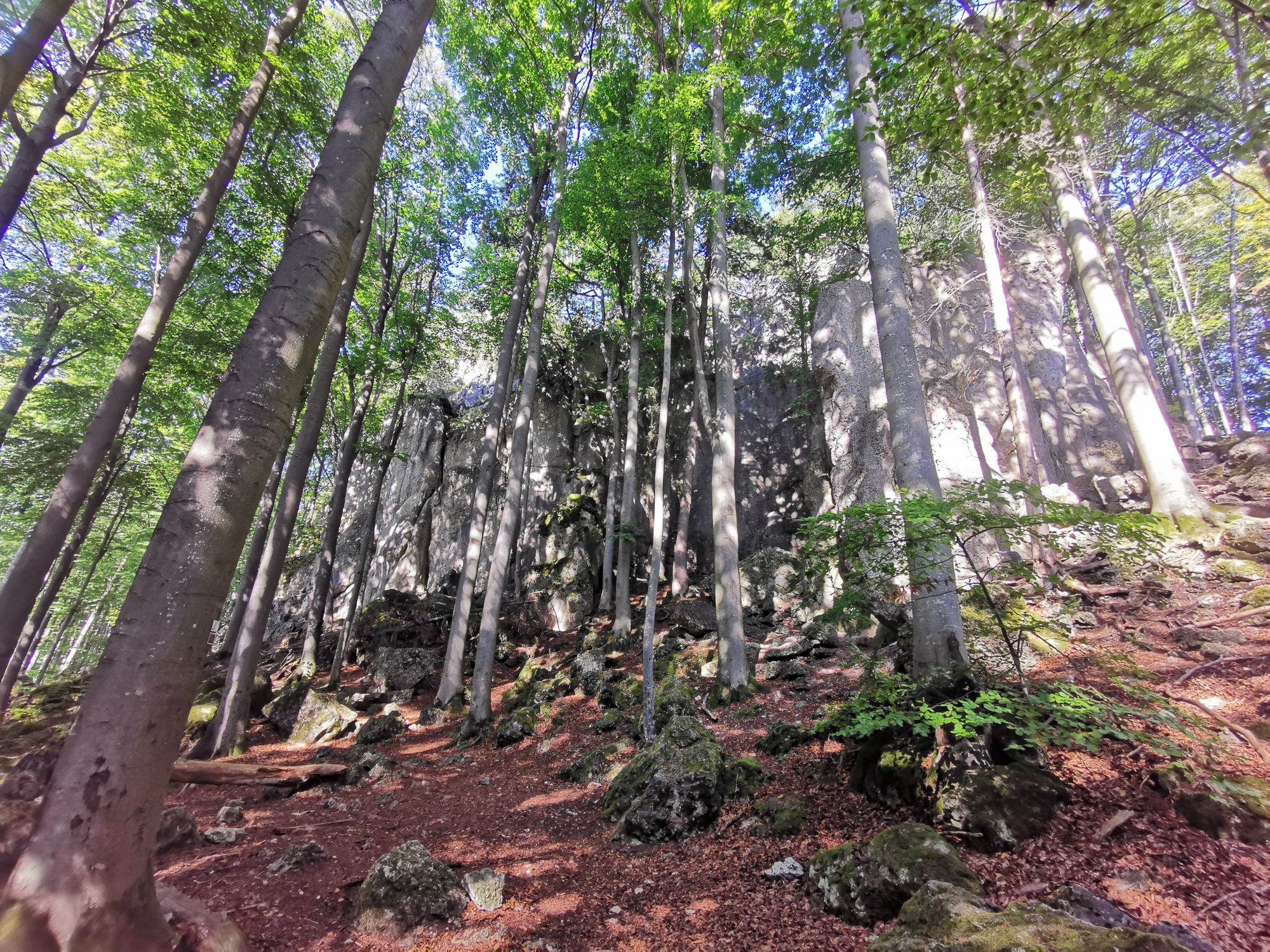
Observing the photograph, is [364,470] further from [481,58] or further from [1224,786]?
[1224,786]

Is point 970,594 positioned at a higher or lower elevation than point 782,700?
higher

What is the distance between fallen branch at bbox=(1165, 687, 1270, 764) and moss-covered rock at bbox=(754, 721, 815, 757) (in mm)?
3007

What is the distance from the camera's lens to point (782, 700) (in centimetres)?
780

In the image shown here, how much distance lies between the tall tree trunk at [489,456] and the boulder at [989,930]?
349 inches

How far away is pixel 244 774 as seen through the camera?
655 cm

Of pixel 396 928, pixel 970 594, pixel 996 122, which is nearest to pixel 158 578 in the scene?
pixel 396 928

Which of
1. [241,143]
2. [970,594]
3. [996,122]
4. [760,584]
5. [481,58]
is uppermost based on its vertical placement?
[481,58]

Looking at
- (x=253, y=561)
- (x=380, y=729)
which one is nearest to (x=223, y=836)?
(x=380, y=729)

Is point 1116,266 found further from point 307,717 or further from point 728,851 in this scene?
point 307,717

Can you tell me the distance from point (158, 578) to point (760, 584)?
46.7 feet

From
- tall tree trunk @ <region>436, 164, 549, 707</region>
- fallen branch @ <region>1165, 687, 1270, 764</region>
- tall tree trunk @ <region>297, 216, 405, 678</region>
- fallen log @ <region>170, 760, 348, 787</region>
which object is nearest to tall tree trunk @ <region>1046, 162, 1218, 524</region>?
fallen branch @ <region>1165, 687, 1270, 764</region>

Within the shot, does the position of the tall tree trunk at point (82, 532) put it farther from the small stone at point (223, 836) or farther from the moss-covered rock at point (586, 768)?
the moss-covered rock at point (586, 768)

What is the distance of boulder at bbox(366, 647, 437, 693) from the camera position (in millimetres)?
12039

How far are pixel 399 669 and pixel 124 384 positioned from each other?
26.6 feet
